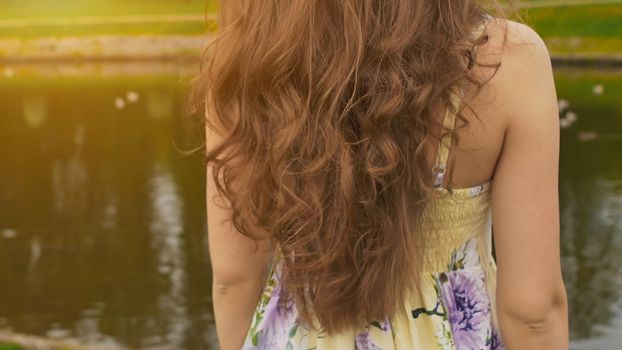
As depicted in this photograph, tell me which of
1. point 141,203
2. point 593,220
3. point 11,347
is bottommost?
point 141,203

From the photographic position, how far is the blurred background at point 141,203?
6.50 m

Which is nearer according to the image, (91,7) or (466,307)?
(466,307)

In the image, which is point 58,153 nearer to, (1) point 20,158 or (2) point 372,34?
(1) point 20,158

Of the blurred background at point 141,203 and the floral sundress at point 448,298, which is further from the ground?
the floral sundress at point 448,298

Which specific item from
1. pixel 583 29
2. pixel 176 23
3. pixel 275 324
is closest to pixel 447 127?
pixel 275 324

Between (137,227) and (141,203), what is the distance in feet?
3.02

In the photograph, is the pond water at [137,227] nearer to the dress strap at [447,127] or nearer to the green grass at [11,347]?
the dress strap at [447,127]

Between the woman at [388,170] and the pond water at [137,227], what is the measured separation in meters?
0.86

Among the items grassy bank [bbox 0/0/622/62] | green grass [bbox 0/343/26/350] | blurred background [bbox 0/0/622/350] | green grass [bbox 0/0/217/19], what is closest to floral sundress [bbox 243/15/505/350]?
blurred background [bbox 0/0/622/350]

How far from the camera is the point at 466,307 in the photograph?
1616mm

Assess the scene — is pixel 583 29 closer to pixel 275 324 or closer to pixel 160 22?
pixel 160 22

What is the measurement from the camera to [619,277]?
274 inches

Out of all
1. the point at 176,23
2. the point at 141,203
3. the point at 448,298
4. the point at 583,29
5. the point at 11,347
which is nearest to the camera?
the point at 448,298

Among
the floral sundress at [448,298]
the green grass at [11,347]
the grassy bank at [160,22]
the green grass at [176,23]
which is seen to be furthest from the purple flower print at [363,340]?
the grassy bank at [160,22]
